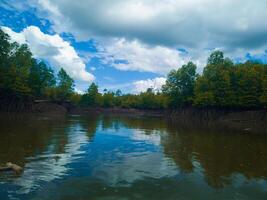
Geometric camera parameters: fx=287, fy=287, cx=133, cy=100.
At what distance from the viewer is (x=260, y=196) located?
11.4 m

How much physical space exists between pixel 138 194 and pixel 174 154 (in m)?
9.88

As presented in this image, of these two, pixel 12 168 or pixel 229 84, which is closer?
pixel 12 168

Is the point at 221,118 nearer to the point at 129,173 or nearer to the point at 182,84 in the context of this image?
the point at 182,84

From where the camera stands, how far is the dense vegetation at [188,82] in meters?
70.4

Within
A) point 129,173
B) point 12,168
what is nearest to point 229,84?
point 129,173

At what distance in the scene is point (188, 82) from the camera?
101m

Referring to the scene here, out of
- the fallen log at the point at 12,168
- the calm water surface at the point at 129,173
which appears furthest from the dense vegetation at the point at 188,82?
the fallen log at the point at 12,168

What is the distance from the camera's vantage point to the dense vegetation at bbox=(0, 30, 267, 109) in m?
70.4

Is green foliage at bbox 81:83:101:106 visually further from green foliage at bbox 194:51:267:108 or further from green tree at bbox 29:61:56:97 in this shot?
green foliage at bbox 194:51:267:108

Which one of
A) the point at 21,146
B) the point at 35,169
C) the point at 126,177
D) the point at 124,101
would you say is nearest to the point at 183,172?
the point at 126,177

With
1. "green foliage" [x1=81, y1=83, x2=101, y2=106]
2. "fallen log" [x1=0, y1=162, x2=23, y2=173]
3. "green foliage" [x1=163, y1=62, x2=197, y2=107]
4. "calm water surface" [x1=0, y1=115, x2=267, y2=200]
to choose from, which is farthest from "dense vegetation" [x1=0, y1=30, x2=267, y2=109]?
"fallen log" [x1=0, y1=162, x2=23, y2=173]

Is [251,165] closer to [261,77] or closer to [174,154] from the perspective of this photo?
[174,154]

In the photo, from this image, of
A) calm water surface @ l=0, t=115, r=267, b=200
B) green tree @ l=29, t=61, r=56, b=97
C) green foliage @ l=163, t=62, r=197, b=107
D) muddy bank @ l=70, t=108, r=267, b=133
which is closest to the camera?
calm water surface @ l=0, t=115, r=267, b=200

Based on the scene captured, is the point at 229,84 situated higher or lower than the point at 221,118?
higher
